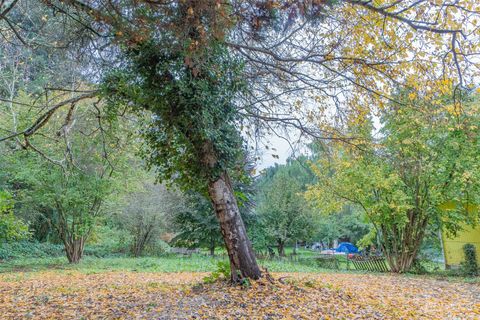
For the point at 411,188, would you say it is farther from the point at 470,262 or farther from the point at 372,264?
the point at 372,264

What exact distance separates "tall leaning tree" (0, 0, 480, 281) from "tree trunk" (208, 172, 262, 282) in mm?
15

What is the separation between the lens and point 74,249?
13156mm

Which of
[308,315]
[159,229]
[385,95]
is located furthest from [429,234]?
[159,229]

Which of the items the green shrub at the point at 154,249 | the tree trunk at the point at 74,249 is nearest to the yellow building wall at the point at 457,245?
the green shrub at the point at 154,249

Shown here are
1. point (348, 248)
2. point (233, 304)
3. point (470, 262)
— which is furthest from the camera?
point (348, 248)

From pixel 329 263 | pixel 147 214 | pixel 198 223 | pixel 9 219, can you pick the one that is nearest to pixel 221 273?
pixel 9 219

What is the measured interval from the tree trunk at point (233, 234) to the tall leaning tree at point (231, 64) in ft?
Answer: 0.05

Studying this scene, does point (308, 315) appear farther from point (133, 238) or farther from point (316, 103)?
point (133, 238)

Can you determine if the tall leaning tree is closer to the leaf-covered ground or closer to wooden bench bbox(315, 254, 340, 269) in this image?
the leaf-covered ground

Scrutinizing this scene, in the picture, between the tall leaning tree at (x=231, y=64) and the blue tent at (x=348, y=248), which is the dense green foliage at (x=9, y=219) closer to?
the tall leaning tree at (x=231, y=64)

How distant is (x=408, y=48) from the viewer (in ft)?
14.5

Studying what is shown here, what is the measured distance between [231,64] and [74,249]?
11330 mm

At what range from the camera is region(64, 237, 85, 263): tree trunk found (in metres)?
13.1

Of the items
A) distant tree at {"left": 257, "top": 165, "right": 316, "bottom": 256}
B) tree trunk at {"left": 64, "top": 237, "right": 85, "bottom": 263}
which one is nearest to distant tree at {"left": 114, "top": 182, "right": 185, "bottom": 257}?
tree trunk at {"left": 64, "top": 237, "right": 85, "bottom": 263}
